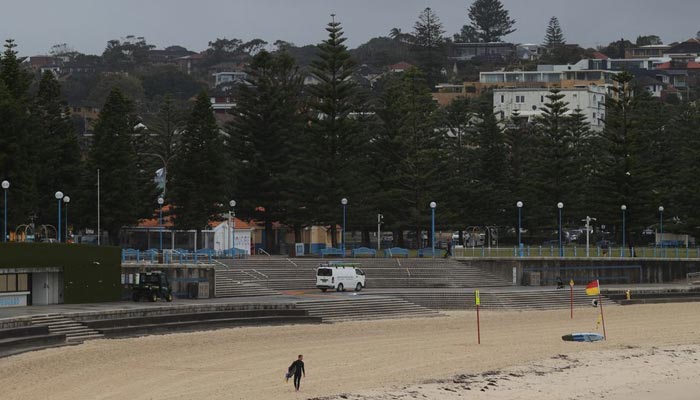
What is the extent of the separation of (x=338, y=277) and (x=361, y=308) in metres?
5.16

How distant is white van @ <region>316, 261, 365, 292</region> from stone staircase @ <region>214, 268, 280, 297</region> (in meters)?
2.58

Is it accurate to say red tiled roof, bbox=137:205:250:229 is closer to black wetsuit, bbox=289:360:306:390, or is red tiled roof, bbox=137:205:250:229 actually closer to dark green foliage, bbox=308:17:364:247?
dark green foliage, bbox=308:17:364:247

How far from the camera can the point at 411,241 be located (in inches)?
3661

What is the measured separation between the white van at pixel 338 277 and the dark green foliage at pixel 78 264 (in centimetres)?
1115

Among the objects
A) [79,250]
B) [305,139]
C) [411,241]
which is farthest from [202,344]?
[411,241]

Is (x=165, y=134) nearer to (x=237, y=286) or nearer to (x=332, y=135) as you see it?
(x=332, y=135)

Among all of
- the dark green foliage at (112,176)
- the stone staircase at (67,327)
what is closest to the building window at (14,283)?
the stone staircase at (67,327)

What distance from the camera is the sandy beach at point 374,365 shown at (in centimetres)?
3238

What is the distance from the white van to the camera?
184ft

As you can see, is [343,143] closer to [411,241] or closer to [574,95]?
[411,241]

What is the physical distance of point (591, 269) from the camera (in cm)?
6656

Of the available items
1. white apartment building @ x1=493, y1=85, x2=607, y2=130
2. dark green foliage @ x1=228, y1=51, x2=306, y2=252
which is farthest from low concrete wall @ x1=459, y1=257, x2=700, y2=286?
white apartment building @ x1=493, y1=85, x2=607, y2=130

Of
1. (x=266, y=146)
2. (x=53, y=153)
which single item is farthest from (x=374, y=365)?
(x=266, y=146)

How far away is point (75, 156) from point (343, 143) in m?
15.7
